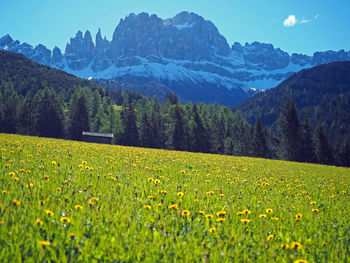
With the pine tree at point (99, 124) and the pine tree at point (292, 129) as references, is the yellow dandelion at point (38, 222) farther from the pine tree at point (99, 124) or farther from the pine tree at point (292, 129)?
the pine tree at point (99, 124)

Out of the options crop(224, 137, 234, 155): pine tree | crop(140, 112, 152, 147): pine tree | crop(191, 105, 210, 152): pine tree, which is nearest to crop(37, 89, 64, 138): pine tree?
crop(140, 112, 152, 147): pine tree

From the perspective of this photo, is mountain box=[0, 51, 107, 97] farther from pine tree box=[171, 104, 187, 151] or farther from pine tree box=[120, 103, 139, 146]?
pine tree box=[171, 104, 187, 151]

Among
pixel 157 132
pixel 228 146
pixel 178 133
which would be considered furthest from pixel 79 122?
pixel 228 146

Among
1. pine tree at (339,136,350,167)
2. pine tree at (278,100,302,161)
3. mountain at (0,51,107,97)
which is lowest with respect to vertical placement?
pine tree at (339,136,350,167)

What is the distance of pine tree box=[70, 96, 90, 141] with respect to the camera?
70.4 meters

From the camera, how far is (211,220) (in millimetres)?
3916

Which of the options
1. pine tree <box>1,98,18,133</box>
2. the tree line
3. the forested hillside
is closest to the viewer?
the tree line

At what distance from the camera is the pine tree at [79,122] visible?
70.4 metres

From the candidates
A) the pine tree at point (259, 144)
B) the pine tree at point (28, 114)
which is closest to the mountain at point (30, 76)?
the pine tree at point (28, 114)

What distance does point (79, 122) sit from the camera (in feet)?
232

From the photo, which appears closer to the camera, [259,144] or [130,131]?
[259,144]

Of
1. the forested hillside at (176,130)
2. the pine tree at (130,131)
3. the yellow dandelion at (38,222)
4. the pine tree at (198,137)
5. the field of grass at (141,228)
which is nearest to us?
the field of grass at (141,228)

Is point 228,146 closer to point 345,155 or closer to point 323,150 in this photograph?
point 323,150

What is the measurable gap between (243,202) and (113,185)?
3.01 metres
